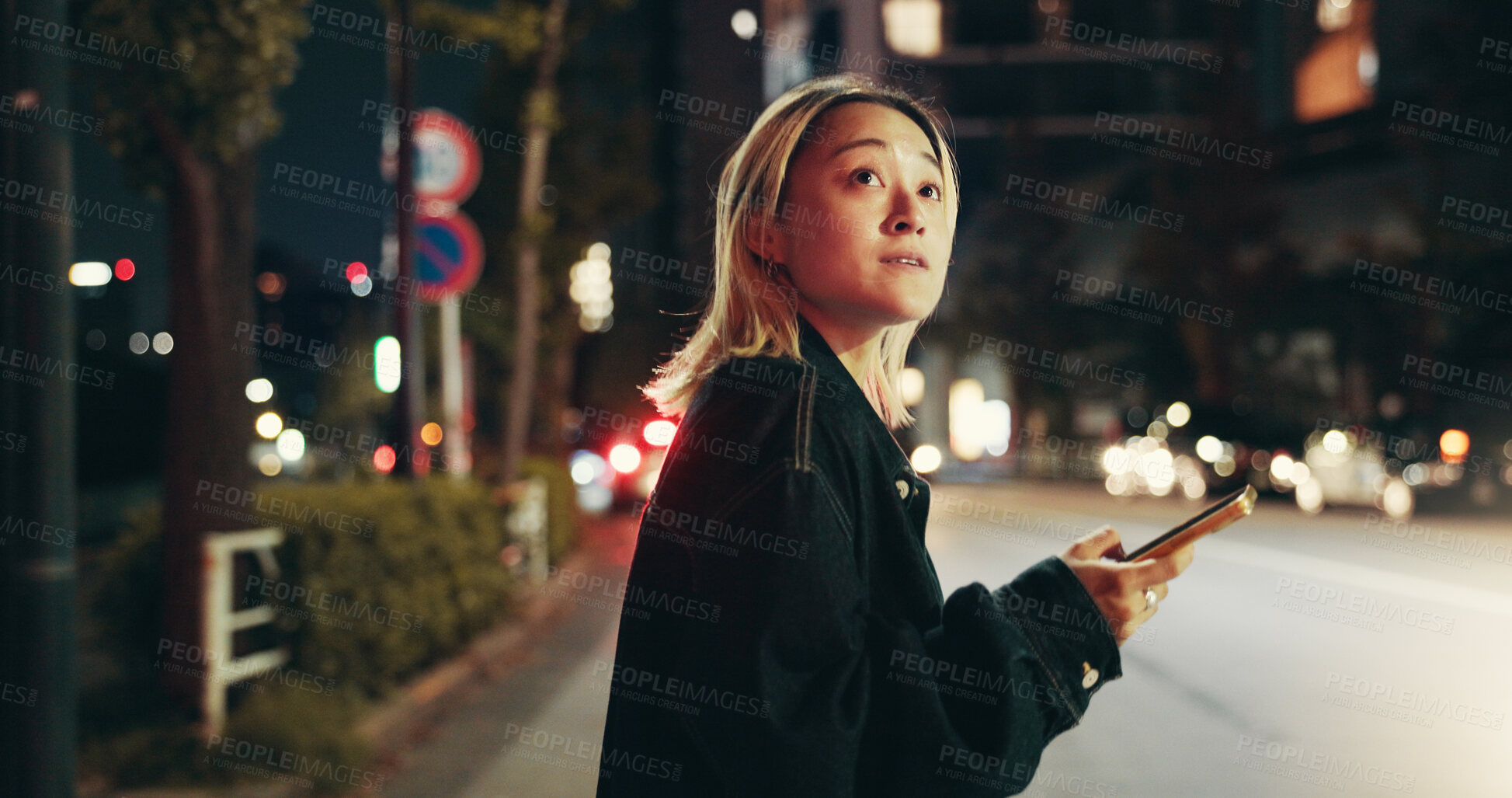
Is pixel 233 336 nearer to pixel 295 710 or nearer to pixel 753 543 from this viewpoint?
pixel 295 710

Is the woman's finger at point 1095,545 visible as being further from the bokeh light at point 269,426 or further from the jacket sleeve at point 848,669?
the bokeh light at point 269,426

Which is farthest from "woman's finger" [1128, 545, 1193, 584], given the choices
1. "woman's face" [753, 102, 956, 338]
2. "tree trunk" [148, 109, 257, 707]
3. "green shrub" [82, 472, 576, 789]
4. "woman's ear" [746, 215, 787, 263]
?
"tree trunk" [148, 109, 257, 707]

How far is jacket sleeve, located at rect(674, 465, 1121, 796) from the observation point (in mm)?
1136

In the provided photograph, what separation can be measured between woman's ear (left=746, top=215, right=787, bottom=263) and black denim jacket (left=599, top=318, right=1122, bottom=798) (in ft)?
0.40

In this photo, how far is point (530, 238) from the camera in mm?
13008

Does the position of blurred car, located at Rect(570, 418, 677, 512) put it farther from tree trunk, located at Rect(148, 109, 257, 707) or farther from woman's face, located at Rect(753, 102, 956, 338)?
woman's face, located at Rect(753, 102, 956, 338)

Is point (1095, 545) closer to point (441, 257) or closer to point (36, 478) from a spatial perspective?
point (36, 478)

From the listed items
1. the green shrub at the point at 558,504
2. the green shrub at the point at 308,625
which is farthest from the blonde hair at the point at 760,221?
the green shrub at the point at 558,504

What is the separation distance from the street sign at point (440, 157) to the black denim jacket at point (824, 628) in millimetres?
8870

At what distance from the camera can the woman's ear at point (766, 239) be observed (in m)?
1.40

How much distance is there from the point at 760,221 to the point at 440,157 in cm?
890

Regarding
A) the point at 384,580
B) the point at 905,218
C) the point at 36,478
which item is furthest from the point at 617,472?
the point at 905,218

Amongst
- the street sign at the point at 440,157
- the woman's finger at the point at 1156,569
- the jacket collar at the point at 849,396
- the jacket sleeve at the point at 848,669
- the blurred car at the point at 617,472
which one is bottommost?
the blurred car at the point at 617,472

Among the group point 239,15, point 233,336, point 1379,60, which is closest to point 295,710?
point 233,336
